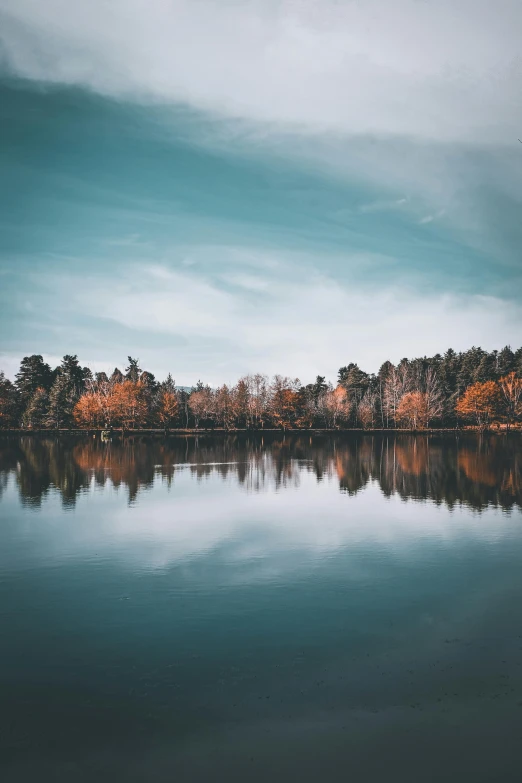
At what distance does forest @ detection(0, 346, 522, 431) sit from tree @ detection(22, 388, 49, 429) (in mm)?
Answer: 211

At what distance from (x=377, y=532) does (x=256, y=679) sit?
575 inches

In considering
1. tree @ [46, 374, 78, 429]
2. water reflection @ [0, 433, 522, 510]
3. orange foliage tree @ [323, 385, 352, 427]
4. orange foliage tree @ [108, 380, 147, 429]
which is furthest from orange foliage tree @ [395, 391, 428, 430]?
tree @ [46, 374, 78, 429]

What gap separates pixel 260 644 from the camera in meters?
13.5

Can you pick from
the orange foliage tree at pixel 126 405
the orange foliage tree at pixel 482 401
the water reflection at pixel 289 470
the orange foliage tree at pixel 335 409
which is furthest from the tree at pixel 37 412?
the orange foliage tree at pixel 482 401

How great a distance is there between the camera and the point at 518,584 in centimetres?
1784

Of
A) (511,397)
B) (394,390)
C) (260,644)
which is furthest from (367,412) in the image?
(260,644)

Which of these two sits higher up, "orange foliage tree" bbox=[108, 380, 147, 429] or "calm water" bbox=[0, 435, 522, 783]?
"orange foliage tree" bbox=[108, 380, 147, 429]

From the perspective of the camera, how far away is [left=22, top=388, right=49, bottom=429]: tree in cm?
12138

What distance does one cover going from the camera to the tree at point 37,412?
12138 cm

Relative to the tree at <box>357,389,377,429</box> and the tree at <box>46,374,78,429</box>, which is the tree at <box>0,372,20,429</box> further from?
the tree at <box>357,389,377,429</box>

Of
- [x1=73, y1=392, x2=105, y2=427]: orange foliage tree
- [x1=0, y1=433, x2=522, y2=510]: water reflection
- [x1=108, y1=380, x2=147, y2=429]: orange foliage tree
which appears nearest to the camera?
[x1=0, y1=433, x2=522, y2=510]: water reflection

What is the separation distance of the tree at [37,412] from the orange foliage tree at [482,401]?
9419cm

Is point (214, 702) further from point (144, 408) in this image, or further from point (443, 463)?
point (144, 408)

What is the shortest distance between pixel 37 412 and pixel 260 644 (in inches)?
4693
